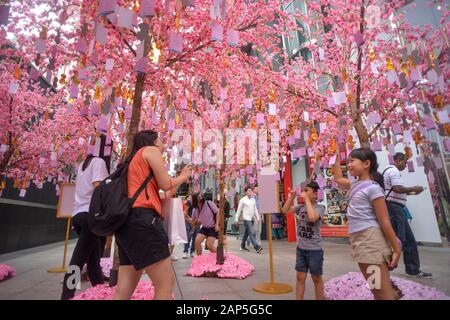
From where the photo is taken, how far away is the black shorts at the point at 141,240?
1.85 m

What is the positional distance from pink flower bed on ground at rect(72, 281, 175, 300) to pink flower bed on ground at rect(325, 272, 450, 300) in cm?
230

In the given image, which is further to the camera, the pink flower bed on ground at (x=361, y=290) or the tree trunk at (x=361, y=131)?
the tree trunk at (x=361, y=131)

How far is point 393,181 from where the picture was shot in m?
4.25

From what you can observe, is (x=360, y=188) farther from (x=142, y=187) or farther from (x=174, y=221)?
(x=142, y=187)

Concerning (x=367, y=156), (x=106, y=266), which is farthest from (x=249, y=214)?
(x=367, y=156)

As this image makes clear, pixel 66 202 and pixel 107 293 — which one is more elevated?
pixel 66 202

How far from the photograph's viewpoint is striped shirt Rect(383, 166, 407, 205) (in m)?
4.24

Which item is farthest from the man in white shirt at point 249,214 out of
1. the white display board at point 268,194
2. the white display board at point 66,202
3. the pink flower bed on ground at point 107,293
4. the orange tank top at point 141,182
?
the orange tank top at point 141,182

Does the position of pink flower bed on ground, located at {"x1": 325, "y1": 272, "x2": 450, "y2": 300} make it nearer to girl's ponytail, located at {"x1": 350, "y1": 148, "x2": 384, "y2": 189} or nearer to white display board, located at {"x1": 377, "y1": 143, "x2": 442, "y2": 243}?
girl's ponytail, located at {"x1": 350, "y1": 148, "x2": 384, "y2": 189}

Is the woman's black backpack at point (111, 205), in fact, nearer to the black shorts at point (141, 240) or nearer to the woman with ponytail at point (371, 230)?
the black shorts at point (141, 240)

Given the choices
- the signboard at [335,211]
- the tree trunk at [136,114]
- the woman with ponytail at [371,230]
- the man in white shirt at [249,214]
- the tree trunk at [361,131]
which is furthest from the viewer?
the signboard at [335,211]

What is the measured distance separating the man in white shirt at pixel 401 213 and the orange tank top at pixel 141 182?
3850mm

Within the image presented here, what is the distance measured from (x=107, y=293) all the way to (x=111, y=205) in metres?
1.82
